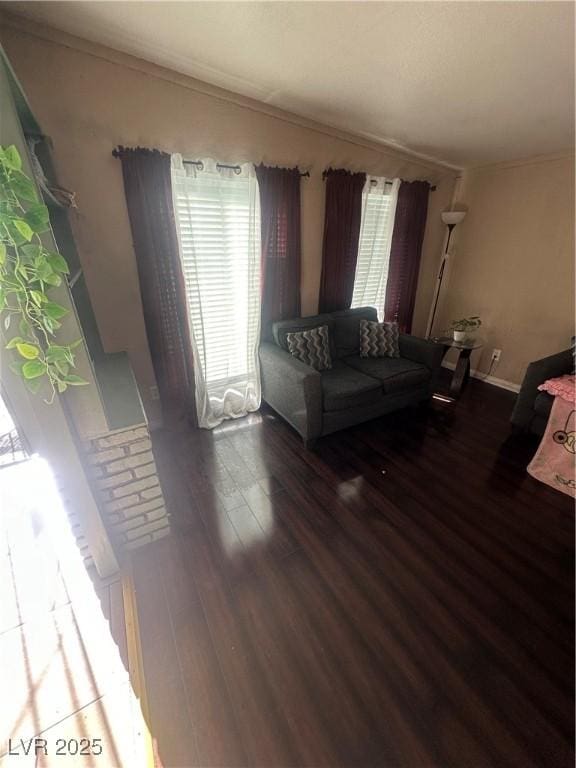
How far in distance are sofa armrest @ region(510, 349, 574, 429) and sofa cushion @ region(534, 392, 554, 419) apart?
0.13 feet

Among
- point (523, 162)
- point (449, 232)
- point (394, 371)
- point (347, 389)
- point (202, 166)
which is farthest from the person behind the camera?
point (449, 232)

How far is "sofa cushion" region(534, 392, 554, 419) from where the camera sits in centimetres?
225

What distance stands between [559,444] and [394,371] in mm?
1258

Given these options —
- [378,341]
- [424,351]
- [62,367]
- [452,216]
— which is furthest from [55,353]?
[452,216]

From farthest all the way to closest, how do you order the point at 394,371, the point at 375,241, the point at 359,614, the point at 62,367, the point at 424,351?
the point at 375,241, the point at 424,351, the point at 394,371, the point at 359,614, the point at 62,367

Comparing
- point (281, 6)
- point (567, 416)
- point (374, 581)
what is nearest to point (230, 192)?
point (281, 6)

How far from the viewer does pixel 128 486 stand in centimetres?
139

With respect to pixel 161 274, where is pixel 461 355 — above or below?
below

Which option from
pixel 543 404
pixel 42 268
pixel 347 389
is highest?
pixel 42 268

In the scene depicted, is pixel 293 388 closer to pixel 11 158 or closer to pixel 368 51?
pixel 11 158

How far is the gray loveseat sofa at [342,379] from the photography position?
7.08ft

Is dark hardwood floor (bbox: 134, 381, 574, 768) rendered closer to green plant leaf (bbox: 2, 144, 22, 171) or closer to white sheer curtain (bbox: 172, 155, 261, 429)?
white sheer curtain (bbox: 172, 155, 261, 429)

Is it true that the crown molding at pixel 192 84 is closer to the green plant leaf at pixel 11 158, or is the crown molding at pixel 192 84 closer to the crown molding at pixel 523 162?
the crown molding at pixel 523 162

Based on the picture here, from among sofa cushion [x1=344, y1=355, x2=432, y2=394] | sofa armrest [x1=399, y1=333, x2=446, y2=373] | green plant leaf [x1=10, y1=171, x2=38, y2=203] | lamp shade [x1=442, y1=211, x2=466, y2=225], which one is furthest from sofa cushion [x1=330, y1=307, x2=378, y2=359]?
green plant leaf [x1=10, y1=171, x2=38, y2=203]
